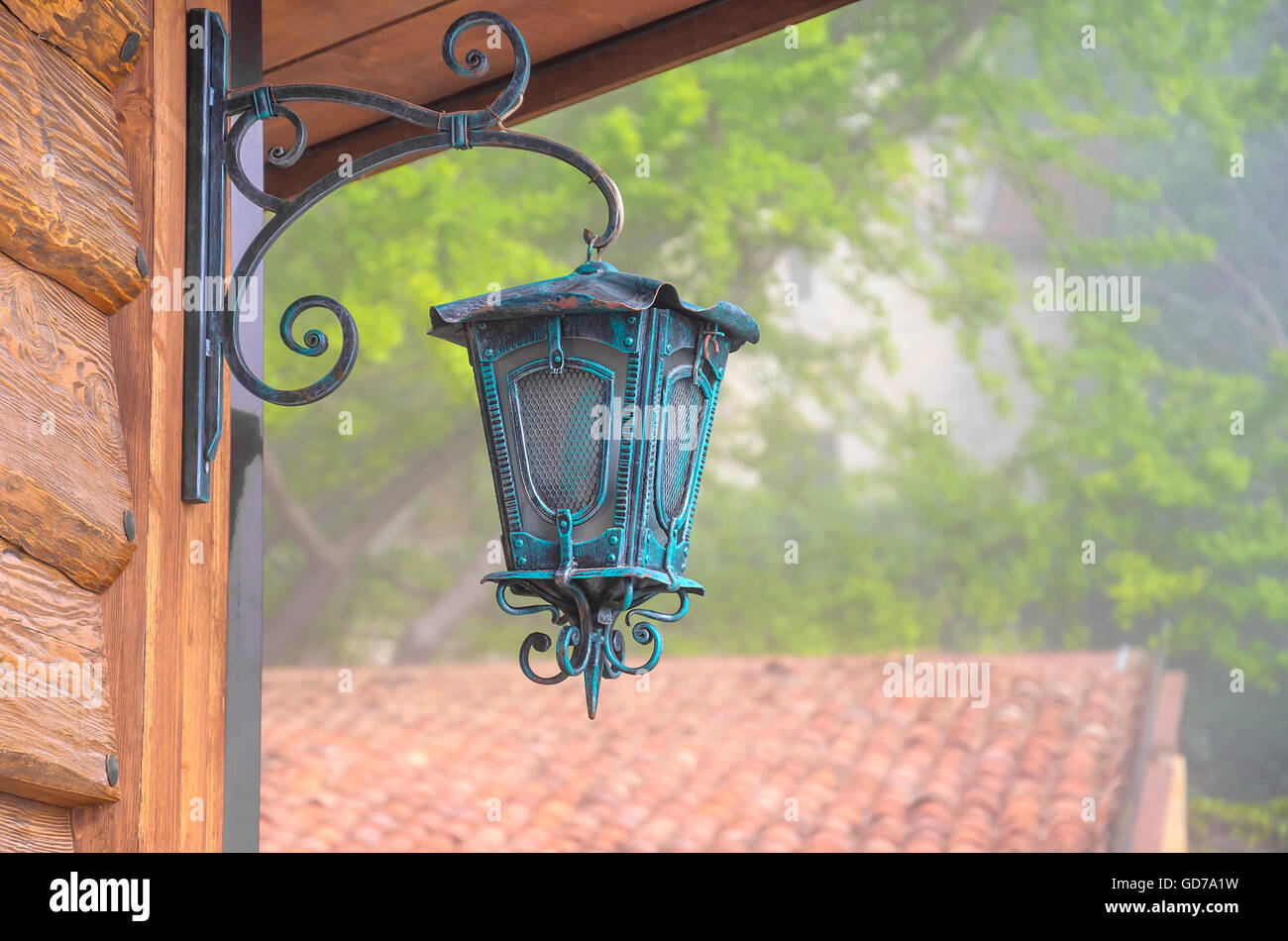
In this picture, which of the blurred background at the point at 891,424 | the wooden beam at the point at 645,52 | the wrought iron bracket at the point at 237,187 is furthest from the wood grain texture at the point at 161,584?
the blurred background at the point at 891,424

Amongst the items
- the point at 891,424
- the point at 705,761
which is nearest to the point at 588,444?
the point at 705,761

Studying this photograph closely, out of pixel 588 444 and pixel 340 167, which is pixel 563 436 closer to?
pixel 588 444

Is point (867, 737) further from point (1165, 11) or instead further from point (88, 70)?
point (1165, 11)

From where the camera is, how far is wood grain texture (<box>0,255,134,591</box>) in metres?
1.38

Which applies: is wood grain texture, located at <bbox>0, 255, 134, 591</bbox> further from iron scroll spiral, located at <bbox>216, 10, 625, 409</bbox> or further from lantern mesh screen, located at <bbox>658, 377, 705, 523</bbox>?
lantern mesh screen, located at <bbox>658, 377, 705, 523</bbox>

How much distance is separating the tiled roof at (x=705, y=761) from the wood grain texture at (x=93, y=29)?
5751mm

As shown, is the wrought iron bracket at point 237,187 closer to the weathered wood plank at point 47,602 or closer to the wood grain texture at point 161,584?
the wood grain texture at point 161,584

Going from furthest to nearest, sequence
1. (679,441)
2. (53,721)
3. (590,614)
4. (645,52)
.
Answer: (645,52) < (679,441) < (590,614) < (53,721)

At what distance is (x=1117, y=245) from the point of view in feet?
53.1

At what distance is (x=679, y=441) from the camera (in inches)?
71.1

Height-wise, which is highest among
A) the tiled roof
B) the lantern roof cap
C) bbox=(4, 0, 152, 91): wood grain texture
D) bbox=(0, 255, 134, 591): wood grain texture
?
bbox=(4, 0, 152, 91): wood grain texture

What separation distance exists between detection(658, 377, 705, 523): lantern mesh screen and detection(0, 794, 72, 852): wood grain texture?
2.61 feet

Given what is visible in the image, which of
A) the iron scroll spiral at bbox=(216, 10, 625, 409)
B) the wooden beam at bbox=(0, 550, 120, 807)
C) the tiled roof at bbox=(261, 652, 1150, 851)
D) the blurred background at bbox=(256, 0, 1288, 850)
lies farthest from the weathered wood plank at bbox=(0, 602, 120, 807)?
the blurred background at bbox=(256, 0, 1288, 850)

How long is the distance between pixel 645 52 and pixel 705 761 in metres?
6.25
